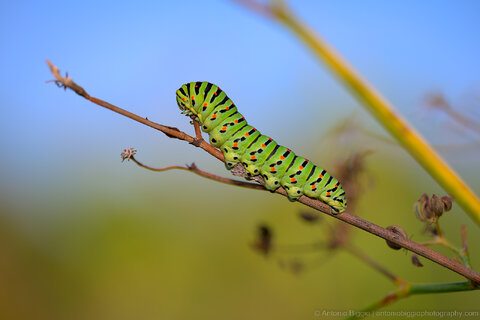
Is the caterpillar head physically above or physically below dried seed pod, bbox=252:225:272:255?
above

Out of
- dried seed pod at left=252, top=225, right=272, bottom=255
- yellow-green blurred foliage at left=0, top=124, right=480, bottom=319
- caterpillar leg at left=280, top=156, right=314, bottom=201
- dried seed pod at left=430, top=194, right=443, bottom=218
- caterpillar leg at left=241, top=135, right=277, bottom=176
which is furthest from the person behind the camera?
yellow-green blurred foliage at left=0, top=124, right=480, bottom=319

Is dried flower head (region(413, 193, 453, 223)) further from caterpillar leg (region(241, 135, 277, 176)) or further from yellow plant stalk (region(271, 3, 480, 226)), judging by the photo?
caterpillar leg (region(241, 135, 277, 176))

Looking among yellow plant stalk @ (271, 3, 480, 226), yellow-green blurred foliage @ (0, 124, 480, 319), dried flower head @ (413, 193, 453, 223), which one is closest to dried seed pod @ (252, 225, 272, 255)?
dried flower head @ (413, 193, 453, 223)

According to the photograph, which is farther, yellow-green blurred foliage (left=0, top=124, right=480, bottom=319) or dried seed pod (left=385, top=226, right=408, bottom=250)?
yellow-green blurred foliage (left=0, top=124, right=480, bottom=319)

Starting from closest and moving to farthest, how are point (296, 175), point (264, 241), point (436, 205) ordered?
point (436, 205) < point (296, 175) < point (264, 241)

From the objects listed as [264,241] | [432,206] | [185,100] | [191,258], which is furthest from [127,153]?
[191,258]

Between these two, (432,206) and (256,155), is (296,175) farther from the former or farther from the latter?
(432,206)
